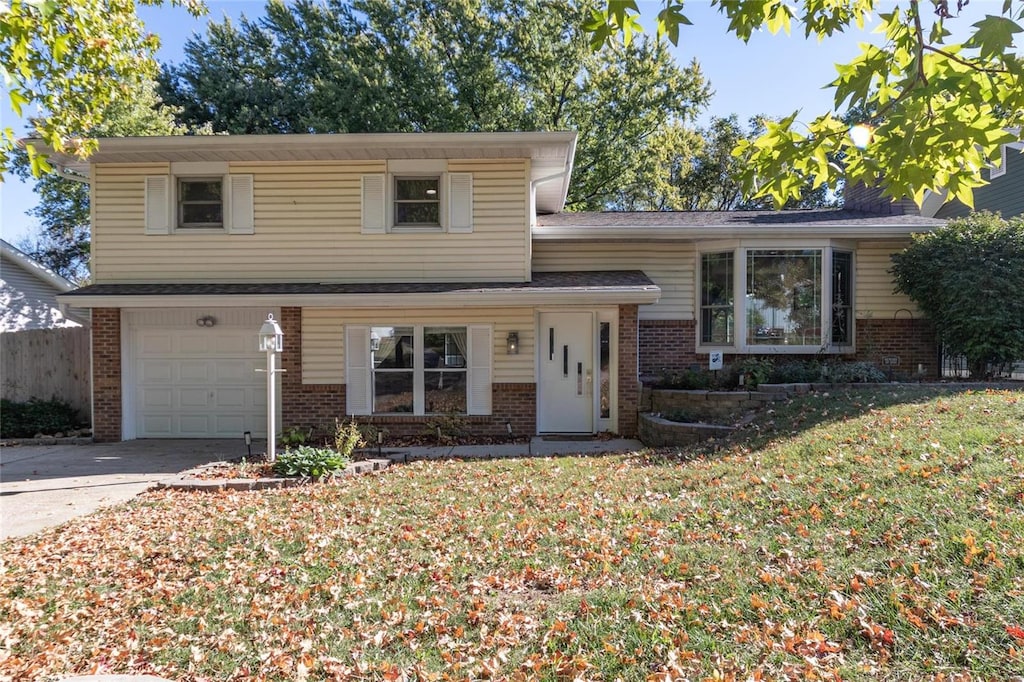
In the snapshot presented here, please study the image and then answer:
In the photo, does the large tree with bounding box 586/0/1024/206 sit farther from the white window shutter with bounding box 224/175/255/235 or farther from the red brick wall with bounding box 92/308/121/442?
the red brick wall with bounding box 92/308/121/442

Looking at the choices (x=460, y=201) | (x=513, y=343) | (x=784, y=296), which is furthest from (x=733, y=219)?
(x=460, y=201)

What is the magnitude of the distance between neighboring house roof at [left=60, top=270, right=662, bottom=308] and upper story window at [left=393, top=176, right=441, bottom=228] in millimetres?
1353

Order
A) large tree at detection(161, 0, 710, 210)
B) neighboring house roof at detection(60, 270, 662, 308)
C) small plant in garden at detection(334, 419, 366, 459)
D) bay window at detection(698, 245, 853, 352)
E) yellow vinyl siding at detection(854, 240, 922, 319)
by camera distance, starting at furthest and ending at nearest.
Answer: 1. large tree at detection(161, 0, 710, 210)
2. yellow vinyl siding at detection(854, 240, 922, 319)
3. bay window at detection(698, 245, 853, 352)
4. neighboring house roof at detection(60, 270, 662, 308)
5. small plant in garden at detection(334, 419, 366, 459)

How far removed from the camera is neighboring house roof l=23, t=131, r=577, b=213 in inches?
412

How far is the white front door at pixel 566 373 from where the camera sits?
11.4 m

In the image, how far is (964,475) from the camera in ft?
16.6

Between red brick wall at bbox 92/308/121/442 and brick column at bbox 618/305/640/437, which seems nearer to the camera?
brick column at bbox 618/305/640/437

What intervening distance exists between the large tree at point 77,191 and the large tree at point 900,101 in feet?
28.3

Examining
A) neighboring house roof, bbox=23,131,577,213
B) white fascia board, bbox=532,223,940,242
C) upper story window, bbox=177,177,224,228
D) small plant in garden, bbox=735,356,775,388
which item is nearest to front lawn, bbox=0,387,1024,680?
small plant in garden, bbox=735,356,775,388

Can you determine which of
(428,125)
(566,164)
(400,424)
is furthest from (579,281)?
(428,125)

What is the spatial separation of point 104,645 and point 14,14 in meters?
4.50

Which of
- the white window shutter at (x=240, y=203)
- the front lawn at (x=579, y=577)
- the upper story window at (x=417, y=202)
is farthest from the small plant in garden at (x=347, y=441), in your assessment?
the white window shutter at (x=240, y=203)

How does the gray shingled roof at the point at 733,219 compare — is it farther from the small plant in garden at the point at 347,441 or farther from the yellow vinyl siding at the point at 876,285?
the small plant in garden at the point at 347,441

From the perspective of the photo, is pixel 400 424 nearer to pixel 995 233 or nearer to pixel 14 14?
pixel 14 14
